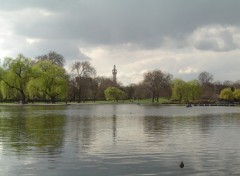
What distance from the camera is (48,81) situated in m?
112

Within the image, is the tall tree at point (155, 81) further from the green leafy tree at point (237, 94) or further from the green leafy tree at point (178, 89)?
the green leafy tree at point (237, 94)

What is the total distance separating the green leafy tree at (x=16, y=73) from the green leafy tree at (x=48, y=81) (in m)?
2.31

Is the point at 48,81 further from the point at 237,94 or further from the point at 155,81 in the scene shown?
the point at 237,94

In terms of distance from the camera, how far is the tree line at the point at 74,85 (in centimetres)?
10846

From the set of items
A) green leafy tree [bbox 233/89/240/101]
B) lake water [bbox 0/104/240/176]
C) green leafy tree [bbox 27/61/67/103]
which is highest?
green leafy tree [bbox 27/61/67/103]

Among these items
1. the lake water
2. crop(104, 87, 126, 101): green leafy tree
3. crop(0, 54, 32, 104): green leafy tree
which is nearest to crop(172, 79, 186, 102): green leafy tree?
crop(104, 87, 126, 101): green leafy tree

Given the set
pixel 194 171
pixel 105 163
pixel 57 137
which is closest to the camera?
pixel 194 171

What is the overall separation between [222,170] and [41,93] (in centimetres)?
10164

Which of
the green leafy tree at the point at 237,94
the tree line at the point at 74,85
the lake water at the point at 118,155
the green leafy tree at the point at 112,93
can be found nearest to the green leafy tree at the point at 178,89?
the tree line at the point at 74,85

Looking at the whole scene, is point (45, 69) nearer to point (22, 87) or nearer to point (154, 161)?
point (22, 87)

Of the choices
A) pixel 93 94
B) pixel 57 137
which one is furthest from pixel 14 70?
pixel 57 137

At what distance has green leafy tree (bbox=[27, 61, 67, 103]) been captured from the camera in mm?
108062

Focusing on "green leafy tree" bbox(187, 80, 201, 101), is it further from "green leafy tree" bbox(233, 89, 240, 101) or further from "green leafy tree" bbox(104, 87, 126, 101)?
"green leafy tree" bbox(104, 87, 126, 101)

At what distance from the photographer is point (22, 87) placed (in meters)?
111
